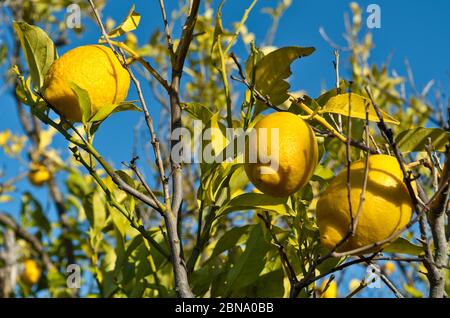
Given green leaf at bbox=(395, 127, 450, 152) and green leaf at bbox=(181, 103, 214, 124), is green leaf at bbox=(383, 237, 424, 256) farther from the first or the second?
green leaf at bbox=(181, 103, 214, 124)

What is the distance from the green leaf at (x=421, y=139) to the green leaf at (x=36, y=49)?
0.47 meters

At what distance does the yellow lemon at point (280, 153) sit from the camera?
1.75ft

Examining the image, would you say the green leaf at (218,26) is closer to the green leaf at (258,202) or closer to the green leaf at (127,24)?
the green leaf at (127,24)

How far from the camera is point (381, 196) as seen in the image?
0.52 m

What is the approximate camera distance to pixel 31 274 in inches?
69.6

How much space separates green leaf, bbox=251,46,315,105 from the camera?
0.63 m

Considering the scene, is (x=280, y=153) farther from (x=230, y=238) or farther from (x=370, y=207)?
(x=230, y=238)

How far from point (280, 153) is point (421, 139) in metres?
0.26

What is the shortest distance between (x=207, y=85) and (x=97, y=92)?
1.42 m

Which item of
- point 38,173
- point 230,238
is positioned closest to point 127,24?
point 230,238

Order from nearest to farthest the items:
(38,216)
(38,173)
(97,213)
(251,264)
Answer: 1. (251,264)
2. (97,213)
3. (38,216)
4. (38,173)

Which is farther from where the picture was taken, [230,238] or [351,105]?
[230,238]

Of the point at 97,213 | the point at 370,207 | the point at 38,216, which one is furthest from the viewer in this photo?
the point at 38,216

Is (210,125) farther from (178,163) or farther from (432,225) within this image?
(432,225)
